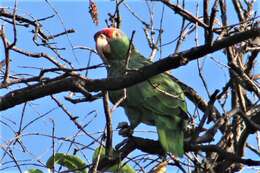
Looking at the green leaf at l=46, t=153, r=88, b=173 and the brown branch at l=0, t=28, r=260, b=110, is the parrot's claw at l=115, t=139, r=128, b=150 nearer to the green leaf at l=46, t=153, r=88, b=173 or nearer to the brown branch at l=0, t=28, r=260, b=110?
the green leaf at l=46, t=153, r=88, b=173

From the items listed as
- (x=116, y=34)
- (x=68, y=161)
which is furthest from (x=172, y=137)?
(x=116, y=34)

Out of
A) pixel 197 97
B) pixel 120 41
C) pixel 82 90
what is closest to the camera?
pixel 82 90

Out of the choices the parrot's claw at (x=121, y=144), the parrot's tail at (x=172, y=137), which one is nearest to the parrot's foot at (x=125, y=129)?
the parrot's claw at (x=121, y=144)

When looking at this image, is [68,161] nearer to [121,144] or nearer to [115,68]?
[121,144]

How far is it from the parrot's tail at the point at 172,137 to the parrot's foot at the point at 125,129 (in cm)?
21

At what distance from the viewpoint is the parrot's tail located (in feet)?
10.7

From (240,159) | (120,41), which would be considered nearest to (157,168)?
(240,159)

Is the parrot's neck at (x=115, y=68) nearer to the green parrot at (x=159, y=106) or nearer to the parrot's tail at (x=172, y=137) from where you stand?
the green parrot at (x=159, y=106)

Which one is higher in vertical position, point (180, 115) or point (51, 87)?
point (180, 115)

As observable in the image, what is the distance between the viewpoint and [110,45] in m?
4.91

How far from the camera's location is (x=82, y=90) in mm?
2406

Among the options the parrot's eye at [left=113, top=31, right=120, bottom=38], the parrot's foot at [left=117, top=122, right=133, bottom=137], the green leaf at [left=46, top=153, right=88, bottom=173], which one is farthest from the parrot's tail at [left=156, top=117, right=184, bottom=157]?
the parrot's eye at [left=113, top=31, right=120, bottom=38]

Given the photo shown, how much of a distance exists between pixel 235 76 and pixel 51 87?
112 centimetres

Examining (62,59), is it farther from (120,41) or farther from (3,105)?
(120,41)
